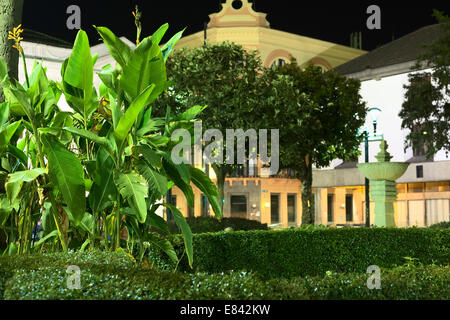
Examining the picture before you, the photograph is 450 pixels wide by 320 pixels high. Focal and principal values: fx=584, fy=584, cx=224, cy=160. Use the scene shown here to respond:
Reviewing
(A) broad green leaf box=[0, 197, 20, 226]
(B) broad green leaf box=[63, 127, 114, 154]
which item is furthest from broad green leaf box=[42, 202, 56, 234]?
(B) broad green leaf box=[63, 127, 114, 154]

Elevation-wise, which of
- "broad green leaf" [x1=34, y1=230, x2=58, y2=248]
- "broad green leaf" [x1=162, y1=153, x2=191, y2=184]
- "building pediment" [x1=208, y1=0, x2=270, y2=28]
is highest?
"building pediment" [x1=208, y1=0, x2=270, y2=28]

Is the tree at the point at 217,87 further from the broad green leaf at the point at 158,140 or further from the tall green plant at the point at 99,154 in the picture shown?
the broad green leaf at the point at 158,140

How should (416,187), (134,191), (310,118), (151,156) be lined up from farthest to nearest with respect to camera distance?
(416,187) < (310,118) < (151,156) < (134,191)

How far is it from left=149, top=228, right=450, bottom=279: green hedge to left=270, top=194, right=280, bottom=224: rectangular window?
2980 centimetres

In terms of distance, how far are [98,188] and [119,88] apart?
1.31 m

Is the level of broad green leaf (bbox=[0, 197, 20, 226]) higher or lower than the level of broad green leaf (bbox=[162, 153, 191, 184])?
lower

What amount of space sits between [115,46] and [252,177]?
33.5 metres

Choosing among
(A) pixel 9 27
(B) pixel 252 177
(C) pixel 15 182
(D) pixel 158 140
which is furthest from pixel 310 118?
(C) pixel 15 182

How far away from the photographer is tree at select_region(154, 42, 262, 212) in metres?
23.9

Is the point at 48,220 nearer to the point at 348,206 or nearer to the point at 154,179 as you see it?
the point at 154,179

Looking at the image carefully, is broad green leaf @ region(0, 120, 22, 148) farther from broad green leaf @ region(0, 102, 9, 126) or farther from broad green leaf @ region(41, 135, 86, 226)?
broad green leaf @ region(41, 135, 86, 226)

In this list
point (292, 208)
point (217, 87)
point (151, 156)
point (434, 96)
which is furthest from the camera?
point (292, 208)

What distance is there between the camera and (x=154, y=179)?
7.04 meters

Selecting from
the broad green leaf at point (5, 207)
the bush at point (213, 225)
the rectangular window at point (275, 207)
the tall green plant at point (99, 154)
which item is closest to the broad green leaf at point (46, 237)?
the tall green plant at point (99, 154)
